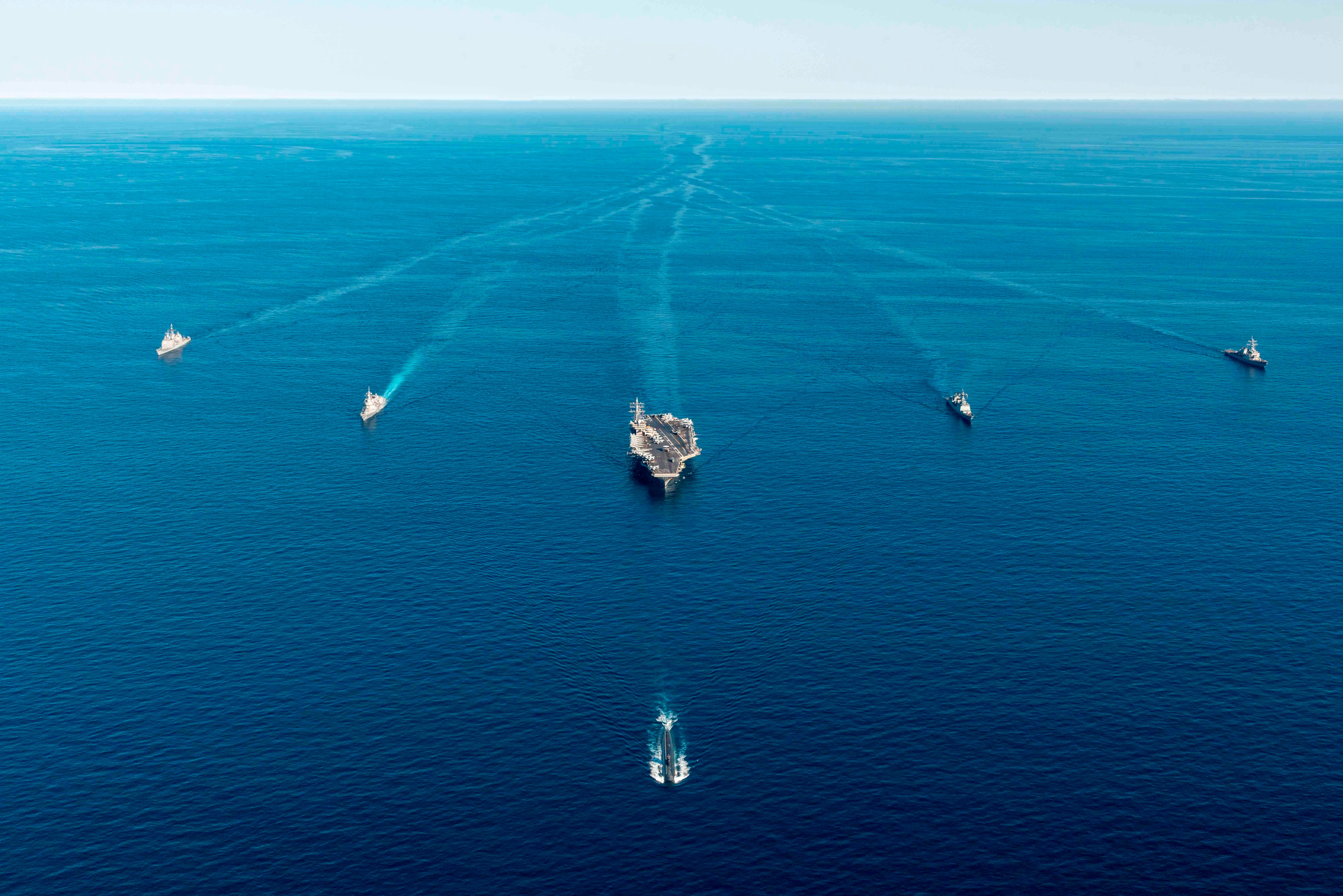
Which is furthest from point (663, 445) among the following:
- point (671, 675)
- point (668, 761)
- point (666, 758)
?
point (668, 761)

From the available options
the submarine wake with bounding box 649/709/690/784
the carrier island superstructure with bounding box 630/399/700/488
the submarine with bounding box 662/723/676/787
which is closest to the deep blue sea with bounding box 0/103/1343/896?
the submarine wake with bounding box 649/709/690/784

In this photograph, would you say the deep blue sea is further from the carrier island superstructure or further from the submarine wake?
the carrier island superstructure

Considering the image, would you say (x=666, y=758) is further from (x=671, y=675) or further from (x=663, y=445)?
(x=663, y=445)

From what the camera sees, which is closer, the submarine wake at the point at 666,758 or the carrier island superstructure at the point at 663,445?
the submarine wake at the point at 666,758

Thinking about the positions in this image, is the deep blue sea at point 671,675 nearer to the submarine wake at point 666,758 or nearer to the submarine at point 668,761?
the submarine wake at point 666,758

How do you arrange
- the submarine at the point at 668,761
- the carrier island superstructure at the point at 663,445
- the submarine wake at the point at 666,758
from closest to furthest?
the submarine at the point at 668,761 → the submarine wake at the point at 666,758 → the carrier island superstructure at the point at 663,445

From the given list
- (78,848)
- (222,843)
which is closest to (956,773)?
(222,843)

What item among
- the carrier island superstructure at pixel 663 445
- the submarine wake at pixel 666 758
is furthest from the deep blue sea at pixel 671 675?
the carrier island superstructure at pixel 663 445

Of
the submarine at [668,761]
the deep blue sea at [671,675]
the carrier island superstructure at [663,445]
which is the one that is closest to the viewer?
the deep blue sea at [671,675]
